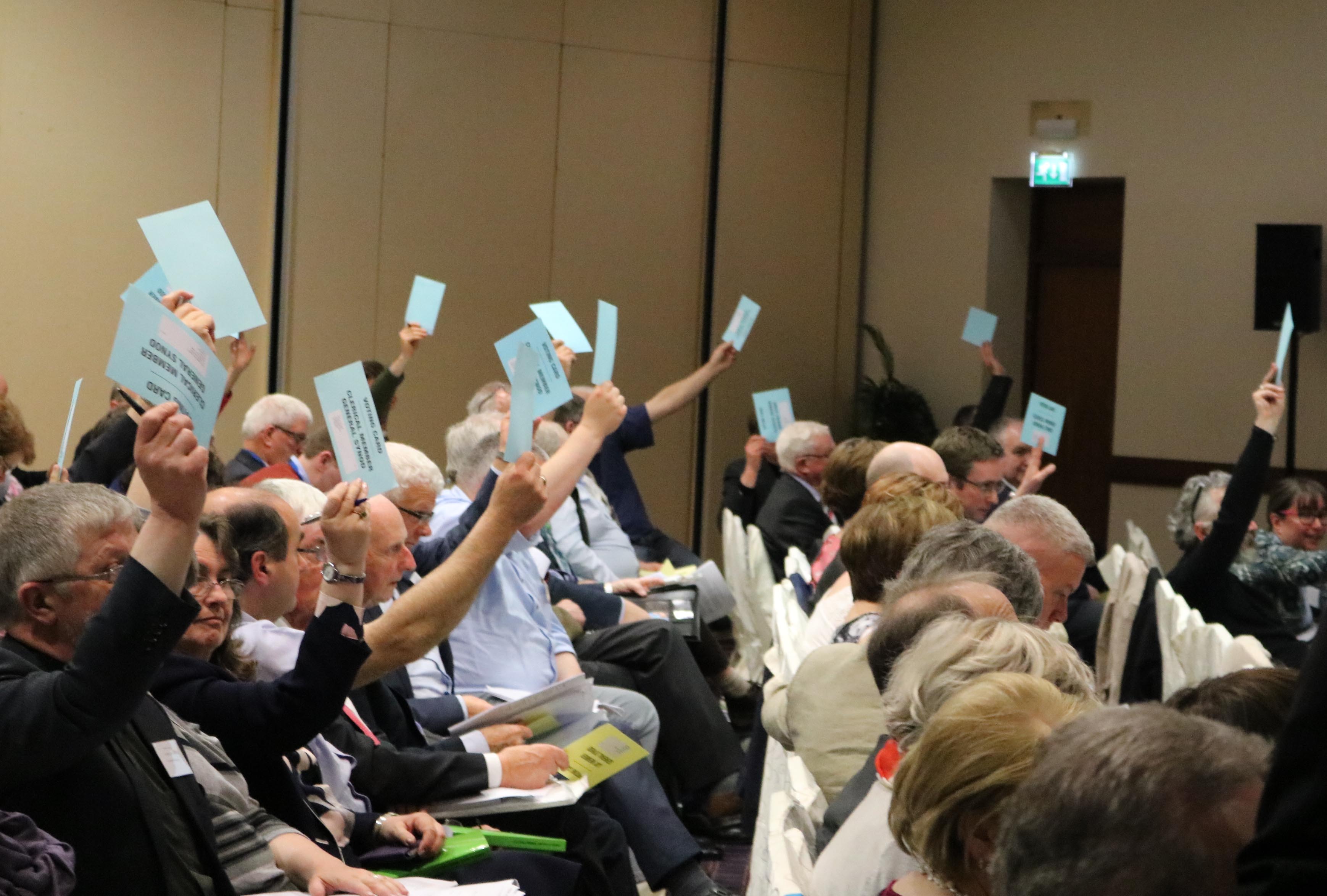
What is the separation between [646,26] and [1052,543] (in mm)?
6287

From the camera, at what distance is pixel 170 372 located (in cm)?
201

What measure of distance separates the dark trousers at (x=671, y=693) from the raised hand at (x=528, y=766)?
61.1 inches

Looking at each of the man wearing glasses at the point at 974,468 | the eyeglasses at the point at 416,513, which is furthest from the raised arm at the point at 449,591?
the man wearing glasses at the point at 974,468

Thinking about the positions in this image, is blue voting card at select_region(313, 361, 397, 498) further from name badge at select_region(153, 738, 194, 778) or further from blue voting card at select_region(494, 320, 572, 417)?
blue voting card at select_region(494, 320, 572, 417)

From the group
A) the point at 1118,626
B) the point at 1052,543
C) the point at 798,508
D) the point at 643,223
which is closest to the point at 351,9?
the point at 643,223

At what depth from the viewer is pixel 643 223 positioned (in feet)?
30.2

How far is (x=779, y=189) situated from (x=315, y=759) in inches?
293

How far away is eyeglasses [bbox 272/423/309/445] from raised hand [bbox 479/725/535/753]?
7.53 ft

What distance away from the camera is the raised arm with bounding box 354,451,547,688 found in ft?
9.42

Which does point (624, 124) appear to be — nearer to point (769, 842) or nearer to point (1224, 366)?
point (1224, 366)

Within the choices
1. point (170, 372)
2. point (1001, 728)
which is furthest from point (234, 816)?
point (1001, 728)

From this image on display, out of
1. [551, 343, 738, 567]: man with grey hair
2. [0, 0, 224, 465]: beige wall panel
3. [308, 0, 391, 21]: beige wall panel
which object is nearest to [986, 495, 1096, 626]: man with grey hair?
[551, 343, 738, 567]: man with grey hair

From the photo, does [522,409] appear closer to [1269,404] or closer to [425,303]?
[425,303]

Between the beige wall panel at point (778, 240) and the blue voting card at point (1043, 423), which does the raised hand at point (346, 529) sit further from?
the beige wall panel at point (778, 240)
